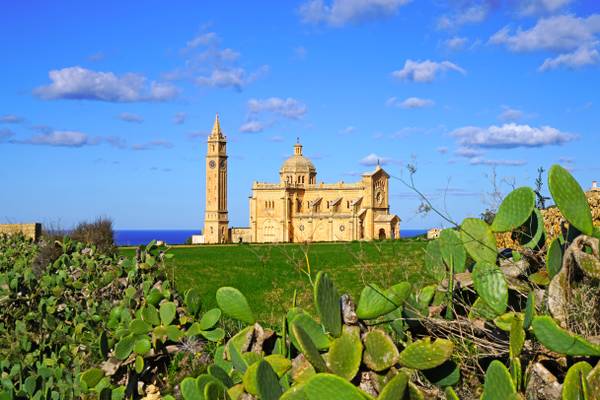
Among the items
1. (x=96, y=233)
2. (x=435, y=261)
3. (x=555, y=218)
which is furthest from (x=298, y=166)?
(x=435, y=261)

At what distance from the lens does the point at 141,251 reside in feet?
24.0

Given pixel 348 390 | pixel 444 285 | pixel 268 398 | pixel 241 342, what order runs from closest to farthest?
1. pixel 348 390
2. pixel 268 398
3. pixel 241 342
4. pixel 444 285

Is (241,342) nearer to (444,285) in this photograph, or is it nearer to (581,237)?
(444,285)

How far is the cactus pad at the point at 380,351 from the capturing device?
3.11 m

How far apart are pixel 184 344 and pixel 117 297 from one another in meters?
2.36

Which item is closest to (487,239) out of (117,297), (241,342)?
(241,342)

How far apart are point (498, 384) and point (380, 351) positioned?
0.51 meters

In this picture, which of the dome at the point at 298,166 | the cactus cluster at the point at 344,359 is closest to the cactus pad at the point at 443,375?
the cactus cluster at the point at 344,359

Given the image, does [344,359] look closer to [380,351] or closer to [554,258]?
[380,351]

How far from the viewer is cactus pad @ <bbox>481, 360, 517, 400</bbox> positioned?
282cm

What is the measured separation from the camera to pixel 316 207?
76938 mm

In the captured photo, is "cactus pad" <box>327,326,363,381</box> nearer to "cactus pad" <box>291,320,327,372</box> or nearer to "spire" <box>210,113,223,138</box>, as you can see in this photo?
"cactus pad" <box>291,320,327,372</box>

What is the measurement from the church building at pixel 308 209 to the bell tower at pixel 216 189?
12cm

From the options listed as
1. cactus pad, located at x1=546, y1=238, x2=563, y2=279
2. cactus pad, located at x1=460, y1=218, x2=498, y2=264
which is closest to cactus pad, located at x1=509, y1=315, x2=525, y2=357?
cactus pad, located at x1=546, y1=238, x2=563, y2=279
